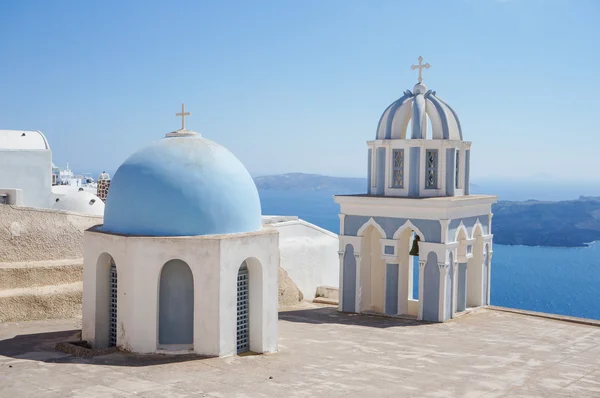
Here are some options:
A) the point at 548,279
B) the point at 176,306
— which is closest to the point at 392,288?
the point at 176,306

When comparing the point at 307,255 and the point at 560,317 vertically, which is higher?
the point at 307,255

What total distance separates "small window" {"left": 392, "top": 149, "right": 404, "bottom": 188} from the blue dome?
19.2 feet

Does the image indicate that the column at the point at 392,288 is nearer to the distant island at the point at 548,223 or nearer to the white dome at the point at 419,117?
the white dome at the point at 419,117

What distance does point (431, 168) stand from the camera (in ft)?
57.0

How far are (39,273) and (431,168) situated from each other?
961 centimetres

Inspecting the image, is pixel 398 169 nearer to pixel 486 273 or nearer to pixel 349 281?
pixel 349 281

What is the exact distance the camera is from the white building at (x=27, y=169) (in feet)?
75.5

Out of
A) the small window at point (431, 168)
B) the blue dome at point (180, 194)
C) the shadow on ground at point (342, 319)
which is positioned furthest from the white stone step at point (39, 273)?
the small window at point (431, 168)

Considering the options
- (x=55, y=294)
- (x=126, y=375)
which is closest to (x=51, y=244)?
(x=55, y=294)

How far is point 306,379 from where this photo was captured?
10.6m

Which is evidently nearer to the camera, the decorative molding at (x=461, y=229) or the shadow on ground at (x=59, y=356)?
the shadow on ground at (x=59, y=356)

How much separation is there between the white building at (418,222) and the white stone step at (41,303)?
660 centimetres

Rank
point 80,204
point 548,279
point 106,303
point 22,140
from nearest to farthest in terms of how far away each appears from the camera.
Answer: point 106,303
point 80,204
point 22,140
point 548,279

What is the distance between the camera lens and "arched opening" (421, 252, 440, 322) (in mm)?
16453
